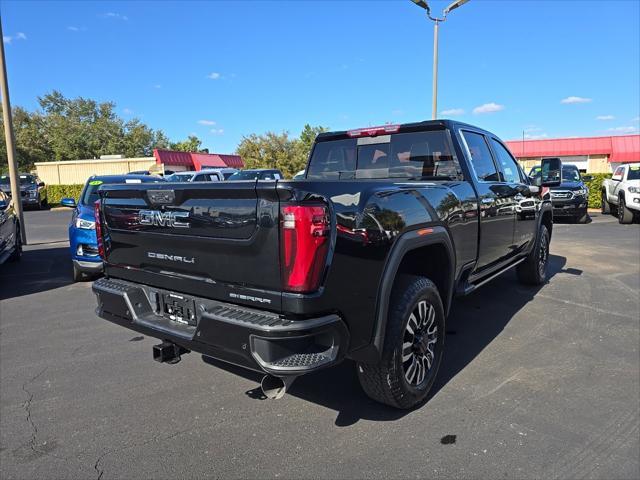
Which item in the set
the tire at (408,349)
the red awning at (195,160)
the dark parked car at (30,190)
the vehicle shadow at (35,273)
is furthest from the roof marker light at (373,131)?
the red awning at (195,160)

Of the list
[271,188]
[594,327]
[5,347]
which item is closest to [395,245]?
[271,188]

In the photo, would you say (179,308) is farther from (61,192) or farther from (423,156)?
(61,192)

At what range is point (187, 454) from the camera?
2.65 metres

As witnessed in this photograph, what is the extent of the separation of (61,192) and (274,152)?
73.4 feet

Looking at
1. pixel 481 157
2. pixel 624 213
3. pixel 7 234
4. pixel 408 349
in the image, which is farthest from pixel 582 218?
pixel 7 234

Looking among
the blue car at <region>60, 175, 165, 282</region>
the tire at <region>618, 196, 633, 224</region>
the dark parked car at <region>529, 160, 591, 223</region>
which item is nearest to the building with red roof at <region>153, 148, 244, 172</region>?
the dark parked car at <region>529, 160, 591, 223</region>

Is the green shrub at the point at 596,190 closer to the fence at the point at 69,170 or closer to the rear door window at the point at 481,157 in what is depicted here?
the rear door window at the point at 481,157

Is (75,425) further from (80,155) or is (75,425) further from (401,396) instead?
(80,155)

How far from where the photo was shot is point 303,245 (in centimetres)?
223

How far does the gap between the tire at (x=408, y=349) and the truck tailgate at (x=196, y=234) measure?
2.96 feet

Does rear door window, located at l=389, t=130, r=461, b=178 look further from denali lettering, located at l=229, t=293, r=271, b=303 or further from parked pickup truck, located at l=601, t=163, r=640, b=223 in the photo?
parked pickup truck, located at l=601, t=163, r=640, b=223

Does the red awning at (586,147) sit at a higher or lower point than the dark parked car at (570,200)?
higher

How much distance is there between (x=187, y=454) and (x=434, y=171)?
2923 mm

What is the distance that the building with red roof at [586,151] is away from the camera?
40.2 metres
